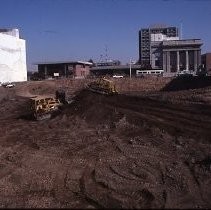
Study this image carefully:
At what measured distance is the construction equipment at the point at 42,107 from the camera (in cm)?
2925

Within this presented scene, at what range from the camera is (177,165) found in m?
15.7

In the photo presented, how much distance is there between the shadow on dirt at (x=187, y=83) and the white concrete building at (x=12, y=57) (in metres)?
27.9

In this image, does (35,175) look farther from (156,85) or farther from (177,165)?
(156,85)

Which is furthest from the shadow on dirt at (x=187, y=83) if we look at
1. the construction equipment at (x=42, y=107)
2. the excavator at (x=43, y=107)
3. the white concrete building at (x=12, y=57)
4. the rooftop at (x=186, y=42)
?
the rooftop at (x=186, y=42)

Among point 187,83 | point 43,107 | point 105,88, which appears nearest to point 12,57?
point 187,83

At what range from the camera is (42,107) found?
1177 inches

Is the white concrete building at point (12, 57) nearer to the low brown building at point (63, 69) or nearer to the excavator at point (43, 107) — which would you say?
the low brown building at point (63, 69)

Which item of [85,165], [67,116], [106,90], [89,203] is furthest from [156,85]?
[89,203]

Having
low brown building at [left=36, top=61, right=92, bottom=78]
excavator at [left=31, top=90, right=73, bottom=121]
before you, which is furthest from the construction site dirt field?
low brown building at [left=36, top=61, right=92, bottom=78]

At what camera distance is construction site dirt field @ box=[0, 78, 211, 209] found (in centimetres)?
1291

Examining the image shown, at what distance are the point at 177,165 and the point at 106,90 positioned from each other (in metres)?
22.5

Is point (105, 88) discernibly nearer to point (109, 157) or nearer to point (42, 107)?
point (42, 107)

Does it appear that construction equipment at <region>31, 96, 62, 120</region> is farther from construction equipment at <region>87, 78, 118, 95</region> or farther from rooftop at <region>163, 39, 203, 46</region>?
rooftop at <region>163, 39, 203, 46</region>

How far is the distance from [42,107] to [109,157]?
1311 cm
